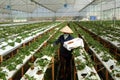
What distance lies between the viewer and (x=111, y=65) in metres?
6.66

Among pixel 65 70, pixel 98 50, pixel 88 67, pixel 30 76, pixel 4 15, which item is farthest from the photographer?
pixel 4 15

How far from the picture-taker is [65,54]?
7.68 m

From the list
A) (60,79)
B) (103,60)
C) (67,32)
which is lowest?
(60,79)

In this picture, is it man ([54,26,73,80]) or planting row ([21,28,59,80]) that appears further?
man ([54,26,73,80])

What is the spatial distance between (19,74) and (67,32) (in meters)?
1.99

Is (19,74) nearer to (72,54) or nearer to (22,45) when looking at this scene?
(72,54)

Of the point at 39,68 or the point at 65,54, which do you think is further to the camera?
the point at 65,54

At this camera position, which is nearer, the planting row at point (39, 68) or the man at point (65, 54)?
the planting row at point (39, 68)

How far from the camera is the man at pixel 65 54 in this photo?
7.45 m

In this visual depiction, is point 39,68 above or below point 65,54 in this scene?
below

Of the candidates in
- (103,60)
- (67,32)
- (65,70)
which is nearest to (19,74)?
(65,70)

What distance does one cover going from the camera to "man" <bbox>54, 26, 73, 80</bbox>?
7449 millimetres

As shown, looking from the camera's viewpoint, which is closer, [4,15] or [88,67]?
[88,67]

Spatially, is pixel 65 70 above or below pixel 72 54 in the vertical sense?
below
